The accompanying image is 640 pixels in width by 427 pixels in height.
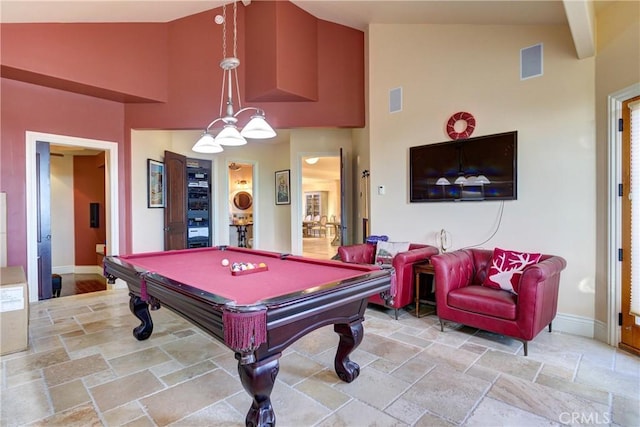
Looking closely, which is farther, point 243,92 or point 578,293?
point 243,92

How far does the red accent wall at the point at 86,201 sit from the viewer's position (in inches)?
269

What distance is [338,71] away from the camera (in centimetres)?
493

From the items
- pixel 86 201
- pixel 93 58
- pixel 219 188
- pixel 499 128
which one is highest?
pixel 93 58

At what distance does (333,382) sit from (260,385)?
0.82 metres

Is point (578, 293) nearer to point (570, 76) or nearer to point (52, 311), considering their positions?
point (570, 76)

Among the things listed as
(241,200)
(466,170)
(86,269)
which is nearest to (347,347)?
(466,170)

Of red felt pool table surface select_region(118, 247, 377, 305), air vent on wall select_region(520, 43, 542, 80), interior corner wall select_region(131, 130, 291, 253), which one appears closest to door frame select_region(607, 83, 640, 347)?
air vent on wall select_region(520, 43, 542, 80)

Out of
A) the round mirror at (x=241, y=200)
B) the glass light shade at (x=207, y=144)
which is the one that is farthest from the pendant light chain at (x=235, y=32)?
the round mirror at (x=241, y=200)

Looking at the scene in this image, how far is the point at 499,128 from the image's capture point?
3609mm

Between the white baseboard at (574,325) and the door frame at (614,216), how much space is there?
0.18 m

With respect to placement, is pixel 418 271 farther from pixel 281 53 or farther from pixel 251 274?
pixel 281 53

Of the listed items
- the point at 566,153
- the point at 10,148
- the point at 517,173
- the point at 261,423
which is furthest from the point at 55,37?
the point at 566,153

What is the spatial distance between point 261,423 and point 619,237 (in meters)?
3.31

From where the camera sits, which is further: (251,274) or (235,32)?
(235,32)
